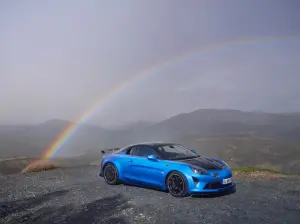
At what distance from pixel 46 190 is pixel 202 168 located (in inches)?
228

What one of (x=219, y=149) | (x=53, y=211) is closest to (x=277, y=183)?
(x=53, y=211)

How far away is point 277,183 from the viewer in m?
11.4

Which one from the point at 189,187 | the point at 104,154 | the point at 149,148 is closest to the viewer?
the point at 189,187

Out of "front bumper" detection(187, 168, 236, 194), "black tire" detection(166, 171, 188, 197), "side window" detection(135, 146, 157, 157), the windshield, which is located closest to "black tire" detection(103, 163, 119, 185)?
"side window" detection(135, 146, 157, 157)

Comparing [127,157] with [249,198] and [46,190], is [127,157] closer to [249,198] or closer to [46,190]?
[46,190]

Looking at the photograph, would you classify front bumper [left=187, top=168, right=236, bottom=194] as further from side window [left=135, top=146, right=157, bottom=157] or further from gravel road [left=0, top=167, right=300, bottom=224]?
side window [left=135, top=146, right=157, bottom=157]

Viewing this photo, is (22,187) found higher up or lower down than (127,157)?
lower down

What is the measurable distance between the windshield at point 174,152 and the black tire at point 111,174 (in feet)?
6.83

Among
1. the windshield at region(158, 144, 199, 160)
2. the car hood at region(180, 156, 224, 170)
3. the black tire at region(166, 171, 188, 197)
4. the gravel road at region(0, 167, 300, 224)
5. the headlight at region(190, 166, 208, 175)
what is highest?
the windshield at region(158, 144, 199, 160)

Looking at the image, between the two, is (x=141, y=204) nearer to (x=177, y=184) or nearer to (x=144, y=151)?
(x=177, y=184)

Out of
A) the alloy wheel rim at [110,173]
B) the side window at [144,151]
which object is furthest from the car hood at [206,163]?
the alloy wheel rim at [110,173]

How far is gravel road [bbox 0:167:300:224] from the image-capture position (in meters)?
7.11

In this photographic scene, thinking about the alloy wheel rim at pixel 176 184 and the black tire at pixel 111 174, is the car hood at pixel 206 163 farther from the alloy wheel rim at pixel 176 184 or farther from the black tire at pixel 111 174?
the black tire at pixel 111 174

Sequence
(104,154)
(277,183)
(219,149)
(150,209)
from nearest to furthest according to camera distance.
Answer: (150,209), (277,183), (104,154), (219,149)
